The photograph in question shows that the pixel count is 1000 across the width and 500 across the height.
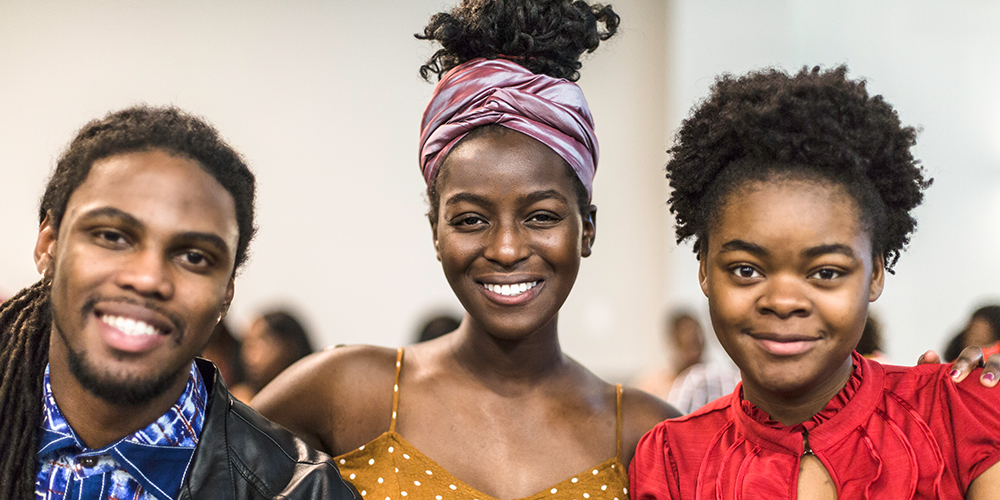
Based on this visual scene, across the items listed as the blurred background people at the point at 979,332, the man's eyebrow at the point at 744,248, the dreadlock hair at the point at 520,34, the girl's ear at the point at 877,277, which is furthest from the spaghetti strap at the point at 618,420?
the blurred background people at the point at 979,332

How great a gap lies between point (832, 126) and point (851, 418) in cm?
65

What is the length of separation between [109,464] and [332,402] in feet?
2.10

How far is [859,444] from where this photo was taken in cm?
187

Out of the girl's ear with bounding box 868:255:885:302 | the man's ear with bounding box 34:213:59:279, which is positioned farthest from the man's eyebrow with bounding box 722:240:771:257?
the man's ear with bounding box 34:213:59:279

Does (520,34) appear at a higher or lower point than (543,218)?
higher

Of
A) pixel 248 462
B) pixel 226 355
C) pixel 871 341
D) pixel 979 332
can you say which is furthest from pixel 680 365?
pixel 248 462

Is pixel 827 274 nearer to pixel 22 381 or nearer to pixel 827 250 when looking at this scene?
pixel 827 250

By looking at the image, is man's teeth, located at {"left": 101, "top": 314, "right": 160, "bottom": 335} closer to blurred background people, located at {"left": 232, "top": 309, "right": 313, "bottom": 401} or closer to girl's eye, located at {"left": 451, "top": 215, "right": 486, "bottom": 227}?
girl's eye, located at {"left": 451, "top": 215, "right": 486, "bottom": 227}

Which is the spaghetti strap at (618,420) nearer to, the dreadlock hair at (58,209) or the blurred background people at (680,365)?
the dreadlock hair at (58,209)

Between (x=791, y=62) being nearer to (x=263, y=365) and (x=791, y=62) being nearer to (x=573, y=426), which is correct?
(x=263, y=365)

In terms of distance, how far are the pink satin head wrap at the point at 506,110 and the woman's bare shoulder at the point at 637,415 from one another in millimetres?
596

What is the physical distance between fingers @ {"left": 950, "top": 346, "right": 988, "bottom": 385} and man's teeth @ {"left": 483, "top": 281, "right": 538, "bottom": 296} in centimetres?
98

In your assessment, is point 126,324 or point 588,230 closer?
point 126,324

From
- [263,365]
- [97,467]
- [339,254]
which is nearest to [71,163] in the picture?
[97,467]
